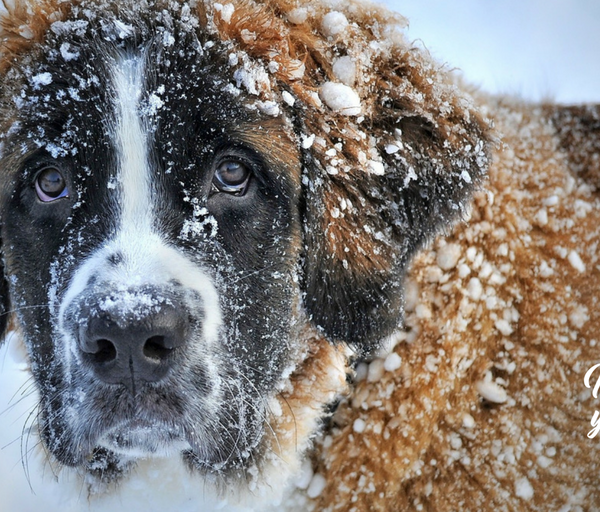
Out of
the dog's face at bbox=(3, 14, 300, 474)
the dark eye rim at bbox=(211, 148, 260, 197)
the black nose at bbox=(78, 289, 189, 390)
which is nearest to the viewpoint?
the black nose at bbox=(78, 289, 189, 390)

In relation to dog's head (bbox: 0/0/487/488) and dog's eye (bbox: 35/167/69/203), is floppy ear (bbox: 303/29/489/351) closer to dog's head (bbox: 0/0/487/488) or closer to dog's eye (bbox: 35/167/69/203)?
dog's head (bbox: 0/0/487/488)

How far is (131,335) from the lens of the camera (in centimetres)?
169

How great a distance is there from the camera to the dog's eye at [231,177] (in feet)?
6.63

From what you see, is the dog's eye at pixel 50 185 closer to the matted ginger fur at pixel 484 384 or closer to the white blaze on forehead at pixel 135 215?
the white blaze on forehead at pixel 135 215

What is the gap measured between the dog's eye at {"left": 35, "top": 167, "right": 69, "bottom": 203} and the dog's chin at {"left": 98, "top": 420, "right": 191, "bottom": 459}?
0.75 metres

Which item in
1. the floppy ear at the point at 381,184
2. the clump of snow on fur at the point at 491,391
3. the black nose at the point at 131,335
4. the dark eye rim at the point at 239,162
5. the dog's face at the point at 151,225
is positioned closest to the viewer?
the black nose at the point at 131,335

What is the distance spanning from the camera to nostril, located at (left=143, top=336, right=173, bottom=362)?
176 centimetres

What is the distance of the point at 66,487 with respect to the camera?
294cm

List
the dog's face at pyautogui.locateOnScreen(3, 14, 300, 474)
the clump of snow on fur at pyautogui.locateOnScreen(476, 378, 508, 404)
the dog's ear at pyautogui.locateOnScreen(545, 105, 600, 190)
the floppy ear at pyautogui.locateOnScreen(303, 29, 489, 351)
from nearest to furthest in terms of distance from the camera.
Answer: the dog's face at pyautogui.locateOnScreen(3, 14, 300, 474) → the floppy ear at pyautogui.locateOnScreen(303, 29, 489, 351) → the clump of snow on fur at pyautogui.locateOnScreen(476, 378, 508, 404) → the dog's ear at pyautogui.locateOnScreen(545, 105, 600, 190)

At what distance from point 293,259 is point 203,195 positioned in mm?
399

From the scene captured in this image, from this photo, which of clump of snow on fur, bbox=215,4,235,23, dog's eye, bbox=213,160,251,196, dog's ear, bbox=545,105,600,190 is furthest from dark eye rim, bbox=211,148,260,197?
dog's ear, bbox=545,105,600,190

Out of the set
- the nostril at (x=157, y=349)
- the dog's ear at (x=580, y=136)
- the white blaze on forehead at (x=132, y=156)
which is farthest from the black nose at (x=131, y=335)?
the dog's ear at (x=580, y=136)

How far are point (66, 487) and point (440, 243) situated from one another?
6.47 ft

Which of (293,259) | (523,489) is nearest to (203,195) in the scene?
(293,259)
